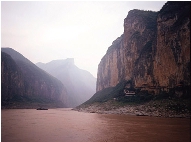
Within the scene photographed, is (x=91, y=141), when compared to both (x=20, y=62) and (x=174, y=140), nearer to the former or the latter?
(x=174, y=140)

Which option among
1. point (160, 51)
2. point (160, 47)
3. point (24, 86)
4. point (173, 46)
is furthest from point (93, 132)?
point (24, 86)

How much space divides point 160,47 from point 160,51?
1133 mm

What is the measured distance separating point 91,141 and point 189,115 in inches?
996

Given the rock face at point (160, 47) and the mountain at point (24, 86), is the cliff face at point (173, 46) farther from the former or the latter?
the mountain at point (24, 86)

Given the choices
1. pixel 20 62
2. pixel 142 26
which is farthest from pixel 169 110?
pixel 20 62

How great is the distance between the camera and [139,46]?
64.1 m

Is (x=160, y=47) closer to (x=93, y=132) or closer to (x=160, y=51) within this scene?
(x=160, y=51)

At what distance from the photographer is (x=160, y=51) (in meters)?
47.3

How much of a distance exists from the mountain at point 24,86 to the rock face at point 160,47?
2352 inches

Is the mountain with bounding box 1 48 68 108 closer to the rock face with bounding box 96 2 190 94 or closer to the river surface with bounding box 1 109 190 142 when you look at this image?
the rock face with bounding box 96 2 190 94

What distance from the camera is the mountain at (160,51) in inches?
1569

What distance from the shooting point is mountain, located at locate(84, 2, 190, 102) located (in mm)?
39844

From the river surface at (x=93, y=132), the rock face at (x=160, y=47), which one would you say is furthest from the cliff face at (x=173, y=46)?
the river surface at (x=93, y=132)

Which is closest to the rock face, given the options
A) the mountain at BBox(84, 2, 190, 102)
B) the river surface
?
the mountain at BBox(84, 2, 190, 102)
